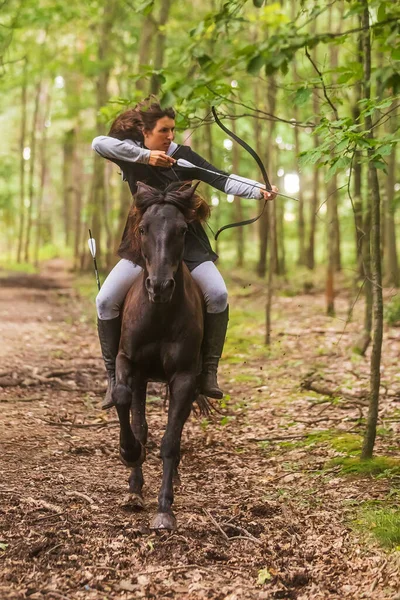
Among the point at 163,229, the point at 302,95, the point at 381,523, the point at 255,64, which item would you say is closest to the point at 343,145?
the point at 302,95

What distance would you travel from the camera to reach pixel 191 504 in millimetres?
5609

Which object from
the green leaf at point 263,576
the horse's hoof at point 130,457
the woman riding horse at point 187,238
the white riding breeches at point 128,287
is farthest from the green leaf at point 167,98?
the horse's hoof at point 130,457

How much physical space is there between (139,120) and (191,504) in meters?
3.22

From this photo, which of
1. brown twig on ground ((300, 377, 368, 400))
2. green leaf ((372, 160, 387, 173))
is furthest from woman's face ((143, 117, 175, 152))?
brown twig on ground ((300, 377, 368, 400))

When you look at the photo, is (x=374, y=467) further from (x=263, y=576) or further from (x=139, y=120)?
(x=139, y=120)

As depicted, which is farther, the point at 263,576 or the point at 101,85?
the point at 101,85

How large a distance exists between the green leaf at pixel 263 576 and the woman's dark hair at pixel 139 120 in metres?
3.52

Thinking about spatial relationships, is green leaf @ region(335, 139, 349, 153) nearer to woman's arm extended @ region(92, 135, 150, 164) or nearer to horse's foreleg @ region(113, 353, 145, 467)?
woman's arm extended @ region(92, 135, 150, 164)

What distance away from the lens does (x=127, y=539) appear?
4789 mm

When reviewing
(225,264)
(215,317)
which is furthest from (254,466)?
(225,264)

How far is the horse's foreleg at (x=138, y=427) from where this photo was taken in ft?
18.5

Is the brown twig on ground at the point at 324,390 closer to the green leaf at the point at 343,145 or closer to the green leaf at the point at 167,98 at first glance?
the green leaf at the point at 343,145

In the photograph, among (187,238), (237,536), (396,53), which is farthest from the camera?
(187,238)

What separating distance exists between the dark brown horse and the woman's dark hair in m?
0.67
